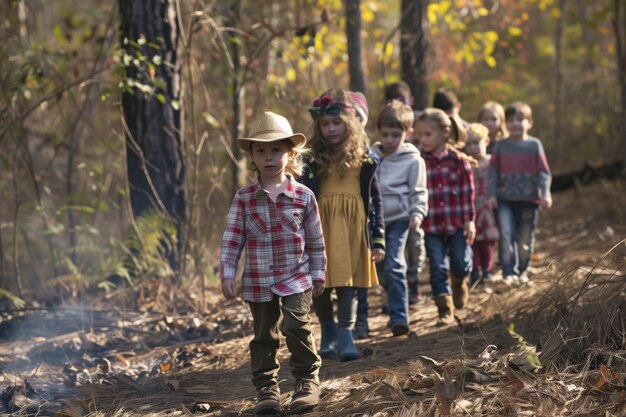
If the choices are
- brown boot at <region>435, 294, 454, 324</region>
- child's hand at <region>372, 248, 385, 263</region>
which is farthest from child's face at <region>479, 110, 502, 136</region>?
child's hand at <region>372, 248, 385, 263</region>

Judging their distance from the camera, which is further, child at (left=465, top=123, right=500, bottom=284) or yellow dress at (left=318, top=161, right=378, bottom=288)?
child at (left=465, top=123, right=500, bottom=284)

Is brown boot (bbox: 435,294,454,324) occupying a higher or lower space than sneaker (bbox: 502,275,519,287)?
higher

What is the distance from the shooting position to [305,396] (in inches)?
182

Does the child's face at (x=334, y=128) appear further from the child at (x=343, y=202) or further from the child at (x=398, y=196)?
A: the child at (x=398, y=196)

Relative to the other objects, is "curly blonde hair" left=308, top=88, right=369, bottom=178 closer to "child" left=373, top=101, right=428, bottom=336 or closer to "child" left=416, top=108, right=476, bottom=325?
A: "child" left=373, top=101, right=428, bottom=336

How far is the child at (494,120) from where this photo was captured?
29.3ft

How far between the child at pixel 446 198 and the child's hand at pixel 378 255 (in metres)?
1.15

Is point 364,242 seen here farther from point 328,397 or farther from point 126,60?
point 126,60

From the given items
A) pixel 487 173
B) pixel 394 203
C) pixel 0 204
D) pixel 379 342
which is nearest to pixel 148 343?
pixel 379 342

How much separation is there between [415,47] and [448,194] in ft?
11.2

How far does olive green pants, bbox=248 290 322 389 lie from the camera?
473 centimetres

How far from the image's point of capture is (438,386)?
4.39 meters

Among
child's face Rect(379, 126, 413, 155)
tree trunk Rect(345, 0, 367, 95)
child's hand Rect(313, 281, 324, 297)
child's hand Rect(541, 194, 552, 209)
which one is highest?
tree trunk Rect(345, 0, 367, 95)

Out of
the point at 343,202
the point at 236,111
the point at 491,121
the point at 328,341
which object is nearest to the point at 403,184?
the point at 343,202
